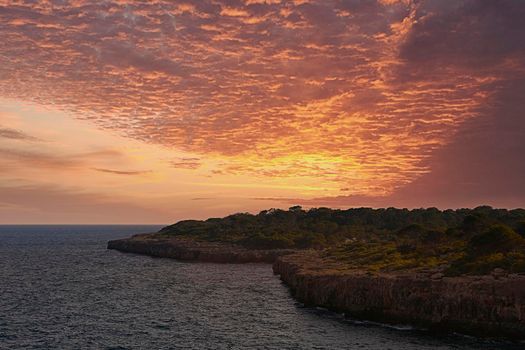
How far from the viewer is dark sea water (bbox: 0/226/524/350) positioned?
55156 mm

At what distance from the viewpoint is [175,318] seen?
68.6 metres

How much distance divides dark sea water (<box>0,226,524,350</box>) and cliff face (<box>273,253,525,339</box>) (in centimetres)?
248

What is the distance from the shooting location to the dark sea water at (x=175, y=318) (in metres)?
55.2

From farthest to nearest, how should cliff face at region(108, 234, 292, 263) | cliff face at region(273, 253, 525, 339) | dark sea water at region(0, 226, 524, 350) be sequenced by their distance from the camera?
cliff face at region(108, 234, 292, 263) < cliff face at region(273, 253, 525, 339) < dark sea water at region(0, 226, 524, 350)

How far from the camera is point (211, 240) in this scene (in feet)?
650

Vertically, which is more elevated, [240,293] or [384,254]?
[384,254]

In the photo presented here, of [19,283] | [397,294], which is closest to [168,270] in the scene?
[19,283]

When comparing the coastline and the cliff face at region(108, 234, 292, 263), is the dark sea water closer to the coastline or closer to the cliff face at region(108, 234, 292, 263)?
the coastline

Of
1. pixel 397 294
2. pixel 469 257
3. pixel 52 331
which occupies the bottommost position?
pixel 52 331

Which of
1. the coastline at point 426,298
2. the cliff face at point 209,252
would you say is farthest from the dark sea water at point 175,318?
the cliff face at point 209,252

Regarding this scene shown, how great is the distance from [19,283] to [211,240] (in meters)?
98.2

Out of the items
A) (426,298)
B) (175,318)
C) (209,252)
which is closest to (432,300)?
(426,298)

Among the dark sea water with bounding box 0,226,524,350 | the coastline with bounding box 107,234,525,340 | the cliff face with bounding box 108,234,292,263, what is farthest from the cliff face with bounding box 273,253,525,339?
the cliff face with bounding box 108,234,292,263

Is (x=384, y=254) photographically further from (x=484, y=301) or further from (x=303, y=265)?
(x=484, y=301)
